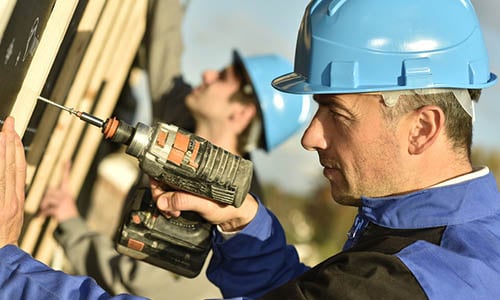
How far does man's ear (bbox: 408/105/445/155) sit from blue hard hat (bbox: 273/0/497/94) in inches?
3.0

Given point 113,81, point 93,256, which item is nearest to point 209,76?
point 113,81

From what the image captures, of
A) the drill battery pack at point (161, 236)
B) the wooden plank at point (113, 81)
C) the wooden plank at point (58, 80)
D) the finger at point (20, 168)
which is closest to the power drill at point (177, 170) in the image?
the drill battery pack at point (161, 236)

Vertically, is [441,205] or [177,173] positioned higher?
[441,205]

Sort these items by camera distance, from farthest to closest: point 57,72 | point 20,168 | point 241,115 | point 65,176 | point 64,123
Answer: point 241,115 → point 65,176 → point 64,123 → point 57,72 → point 20,168

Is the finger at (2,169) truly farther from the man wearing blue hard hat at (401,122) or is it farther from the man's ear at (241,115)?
the man's ear at (241,115)

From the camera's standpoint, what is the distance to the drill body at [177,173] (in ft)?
8.11

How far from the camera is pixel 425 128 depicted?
230cm

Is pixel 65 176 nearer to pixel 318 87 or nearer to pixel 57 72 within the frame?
pixel 57 72

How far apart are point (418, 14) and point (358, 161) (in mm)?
453

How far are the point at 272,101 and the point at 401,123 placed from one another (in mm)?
2211

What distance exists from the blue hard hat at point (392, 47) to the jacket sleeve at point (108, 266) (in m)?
1.91

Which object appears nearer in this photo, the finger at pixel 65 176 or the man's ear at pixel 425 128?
the man's ear at pixel 425 128

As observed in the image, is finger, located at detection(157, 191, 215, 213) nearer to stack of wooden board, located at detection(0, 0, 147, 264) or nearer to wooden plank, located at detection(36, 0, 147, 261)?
stack of wooden board, located at detection(0, 0, 147, 264)

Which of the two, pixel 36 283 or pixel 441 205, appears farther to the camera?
pixel 441 205
